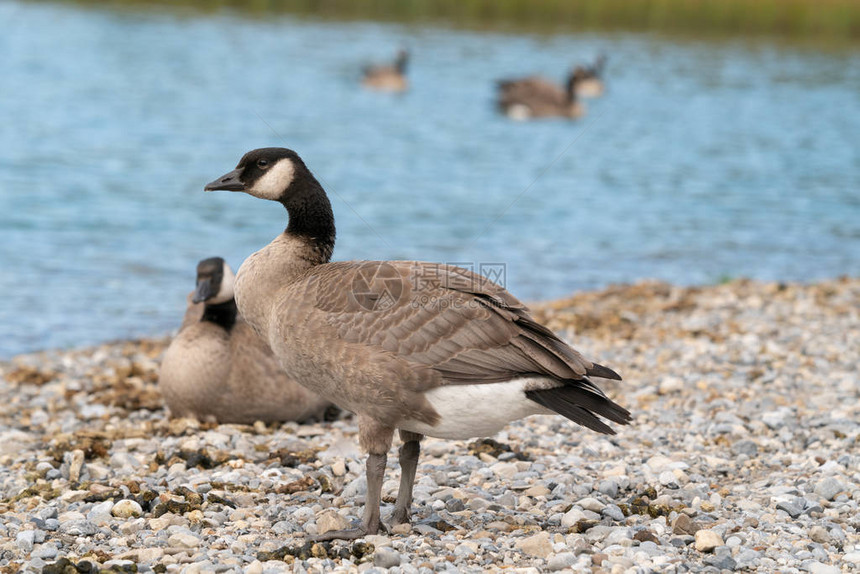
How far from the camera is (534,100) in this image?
26125 mm

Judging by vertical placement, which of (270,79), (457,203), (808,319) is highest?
(270,79)

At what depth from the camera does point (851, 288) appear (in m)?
13.2

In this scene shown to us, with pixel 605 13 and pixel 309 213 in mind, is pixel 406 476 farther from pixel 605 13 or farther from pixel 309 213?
pixel 605 13

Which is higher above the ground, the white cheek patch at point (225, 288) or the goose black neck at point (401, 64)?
the goose black neck at point (401, 64)

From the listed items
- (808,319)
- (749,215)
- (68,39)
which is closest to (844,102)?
(749,215)

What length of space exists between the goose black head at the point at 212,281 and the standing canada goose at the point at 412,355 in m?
2.45

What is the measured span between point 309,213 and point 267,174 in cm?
39

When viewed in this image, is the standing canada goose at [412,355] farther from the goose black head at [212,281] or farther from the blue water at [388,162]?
the blue water at [388,162]

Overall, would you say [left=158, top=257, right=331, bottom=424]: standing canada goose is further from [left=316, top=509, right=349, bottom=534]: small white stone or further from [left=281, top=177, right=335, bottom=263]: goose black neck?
[left=316, top=509, right=349, bottom=534]: small white stone

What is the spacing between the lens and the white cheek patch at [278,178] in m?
5.84

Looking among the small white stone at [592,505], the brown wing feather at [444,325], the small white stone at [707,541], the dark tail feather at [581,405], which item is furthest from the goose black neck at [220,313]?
the small white stone at [707,541]

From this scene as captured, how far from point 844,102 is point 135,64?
76.8 ft

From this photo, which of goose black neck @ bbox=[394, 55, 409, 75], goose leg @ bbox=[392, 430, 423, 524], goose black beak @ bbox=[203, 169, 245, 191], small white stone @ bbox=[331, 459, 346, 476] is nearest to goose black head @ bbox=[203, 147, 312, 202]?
goose black beak @ bbox=[203, 169, 245, 191]

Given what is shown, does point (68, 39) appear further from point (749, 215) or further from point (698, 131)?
point (749, 215)
